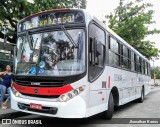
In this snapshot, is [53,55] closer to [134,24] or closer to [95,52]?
[95,52]

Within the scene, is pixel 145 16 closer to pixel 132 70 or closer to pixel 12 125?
pixel 132 70

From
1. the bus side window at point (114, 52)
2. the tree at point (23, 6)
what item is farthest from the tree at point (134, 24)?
the bus side window at point (114, 52)

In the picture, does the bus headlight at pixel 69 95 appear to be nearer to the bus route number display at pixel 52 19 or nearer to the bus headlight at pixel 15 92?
the bus headlight at pixel 15 92

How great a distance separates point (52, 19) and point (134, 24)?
17.5 meters

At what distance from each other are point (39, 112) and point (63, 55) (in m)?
1.52

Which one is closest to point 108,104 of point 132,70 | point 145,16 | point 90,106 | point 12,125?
point 90,106

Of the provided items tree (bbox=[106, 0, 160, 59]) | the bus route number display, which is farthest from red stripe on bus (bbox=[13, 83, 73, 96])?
tree (bbox=[106, 0, 160, 59])

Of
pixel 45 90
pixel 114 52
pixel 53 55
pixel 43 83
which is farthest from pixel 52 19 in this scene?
pixel 114 52

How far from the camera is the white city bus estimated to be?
5.78 metres

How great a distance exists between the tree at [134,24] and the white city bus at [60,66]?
1603 centimetres

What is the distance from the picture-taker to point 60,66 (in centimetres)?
595

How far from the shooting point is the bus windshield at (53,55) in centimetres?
592

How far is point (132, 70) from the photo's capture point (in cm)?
1152

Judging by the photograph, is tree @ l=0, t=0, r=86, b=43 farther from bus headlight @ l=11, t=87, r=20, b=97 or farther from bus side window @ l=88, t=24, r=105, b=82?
bus headlight @ l=11, t=87, r=20, b=97
